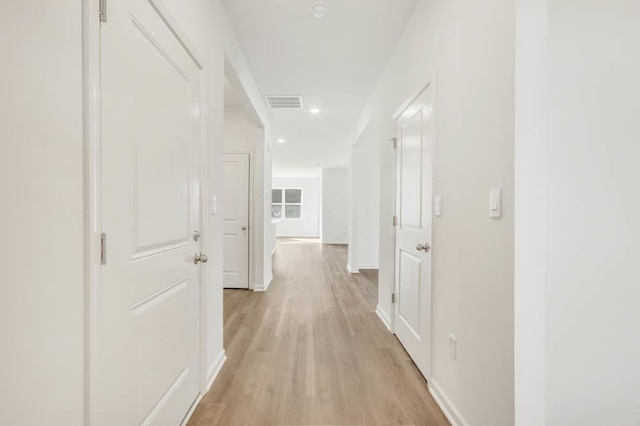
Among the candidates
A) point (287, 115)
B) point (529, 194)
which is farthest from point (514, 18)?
point (287, 115)

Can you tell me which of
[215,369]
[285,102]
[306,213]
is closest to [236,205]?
[285,102]

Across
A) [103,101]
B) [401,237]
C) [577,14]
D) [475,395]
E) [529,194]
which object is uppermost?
[577,14]

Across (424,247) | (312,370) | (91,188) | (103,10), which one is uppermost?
(103,10)

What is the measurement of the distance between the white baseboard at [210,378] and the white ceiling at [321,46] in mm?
2564

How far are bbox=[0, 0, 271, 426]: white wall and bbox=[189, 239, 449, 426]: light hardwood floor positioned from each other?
115 centimetres

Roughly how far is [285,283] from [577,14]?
4.45 metres

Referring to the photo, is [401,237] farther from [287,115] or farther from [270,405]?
[287,115]

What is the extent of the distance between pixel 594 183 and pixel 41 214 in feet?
6.05

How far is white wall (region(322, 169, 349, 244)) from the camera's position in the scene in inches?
413

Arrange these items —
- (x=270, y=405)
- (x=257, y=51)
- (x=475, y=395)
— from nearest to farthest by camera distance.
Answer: (x=475, y=395)
(x=270, y=405)
(x=257, y=51)

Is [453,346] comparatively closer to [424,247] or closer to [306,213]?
[424,247]

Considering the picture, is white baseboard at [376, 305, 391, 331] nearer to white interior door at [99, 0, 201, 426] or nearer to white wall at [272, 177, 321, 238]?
white interior door at [99, 0, 201, 426]

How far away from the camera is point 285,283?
4.95m

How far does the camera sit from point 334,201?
34.6 feet
